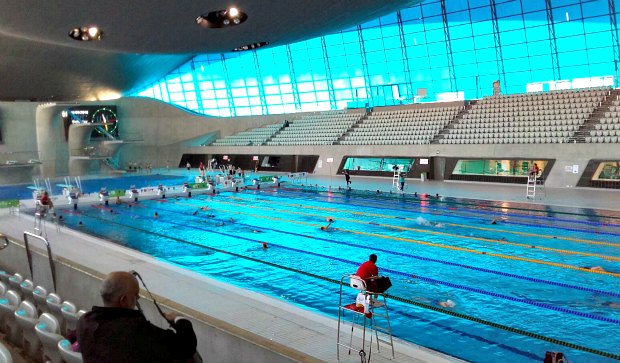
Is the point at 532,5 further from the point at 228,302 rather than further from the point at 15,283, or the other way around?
the point at 15,283

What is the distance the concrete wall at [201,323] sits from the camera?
384cm

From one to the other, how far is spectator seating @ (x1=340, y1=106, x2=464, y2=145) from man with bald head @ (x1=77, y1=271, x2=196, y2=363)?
81.8ft

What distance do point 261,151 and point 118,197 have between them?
54.3 ft

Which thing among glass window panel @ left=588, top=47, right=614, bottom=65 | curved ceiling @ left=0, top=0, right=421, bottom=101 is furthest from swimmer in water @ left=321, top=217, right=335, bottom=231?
glass window panel @ left=588, top=47, right=614, bottom=65

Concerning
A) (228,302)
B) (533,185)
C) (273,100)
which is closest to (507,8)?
(533,185)

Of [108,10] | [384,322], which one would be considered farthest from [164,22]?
[384,322]

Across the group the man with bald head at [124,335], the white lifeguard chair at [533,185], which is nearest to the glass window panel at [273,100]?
the white lifeguard chair at [533,185]

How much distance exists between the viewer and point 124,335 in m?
2.28

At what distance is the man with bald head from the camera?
89.0 inches

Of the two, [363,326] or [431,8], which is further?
[431,8]

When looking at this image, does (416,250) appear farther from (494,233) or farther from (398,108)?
(398,108)

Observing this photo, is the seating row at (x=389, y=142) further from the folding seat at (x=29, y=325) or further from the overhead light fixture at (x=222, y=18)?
the folding seat at (x=29, y=325)

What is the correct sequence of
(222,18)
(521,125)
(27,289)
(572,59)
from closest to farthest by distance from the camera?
(27,289), (222,18), (521,125), (572,59)

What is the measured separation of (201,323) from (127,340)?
214 cm
